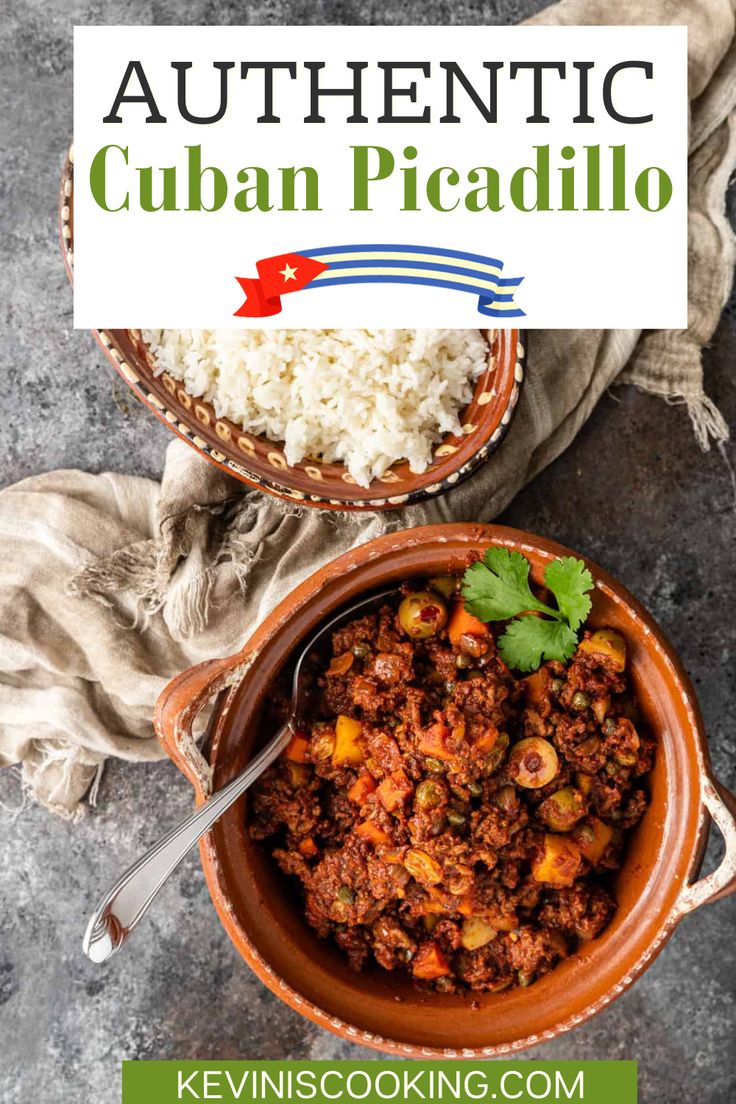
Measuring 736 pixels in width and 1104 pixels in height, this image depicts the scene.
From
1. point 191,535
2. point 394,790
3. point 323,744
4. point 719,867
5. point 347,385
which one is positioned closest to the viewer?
point 719,867

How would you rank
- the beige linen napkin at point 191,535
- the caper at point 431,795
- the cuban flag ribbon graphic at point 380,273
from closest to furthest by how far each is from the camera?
the caper at point 431,795
the cuban flag ribbon graphic at point 380,273
the beige linen napkin at point 191,535

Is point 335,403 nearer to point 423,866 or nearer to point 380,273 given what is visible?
point 380,273

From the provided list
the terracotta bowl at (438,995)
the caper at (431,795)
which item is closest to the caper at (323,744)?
the terracotta bowl at (438,995)

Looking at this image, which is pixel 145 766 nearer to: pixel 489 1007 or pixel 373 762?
pixel 373 762

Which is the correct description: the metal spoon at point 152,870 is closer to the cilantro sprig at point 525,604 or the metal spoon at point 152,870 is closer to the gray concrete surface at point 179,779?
the cilantro sprig at point 525,604

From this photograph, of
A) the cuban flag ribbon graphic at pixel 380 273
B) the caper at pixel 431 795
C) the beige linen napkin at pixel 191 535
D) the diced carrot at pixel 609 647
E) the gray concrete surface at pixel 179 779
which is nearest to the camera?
the caper at pixel 431 795

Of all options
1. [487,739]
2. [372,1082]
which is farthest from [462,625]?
[372,1082]

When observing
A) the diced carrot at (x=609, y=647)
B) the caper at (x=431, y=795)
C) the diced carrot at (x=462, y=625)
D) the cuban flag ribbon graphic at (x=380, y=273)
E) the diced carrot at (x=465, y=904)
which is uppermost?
the cuban flag ribbon graphic at (x=380, y=273)

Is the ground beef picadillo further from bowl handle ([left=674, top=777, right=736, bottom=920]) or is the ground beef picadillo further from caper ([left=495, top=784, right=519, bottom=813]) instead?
bowl handle ([left=674, top=777, right=736, bottom=920])
